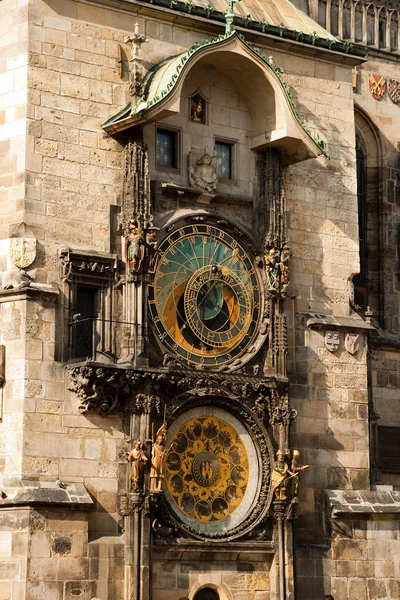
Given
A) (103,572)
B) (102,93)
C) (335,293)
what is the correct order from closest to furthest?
1. (103,572)
2. (102,93)
3. (335,293)

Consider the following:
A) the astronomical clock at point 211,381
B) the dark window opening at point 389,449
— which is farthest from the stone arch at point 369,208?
the astronomical clock at point 211,381

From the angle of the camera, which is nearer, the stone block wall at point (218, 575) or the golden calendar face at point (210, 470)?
the stone block wall at point (218, 575)

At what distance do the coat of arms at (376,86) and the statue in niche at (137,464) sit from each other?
36.8 ft

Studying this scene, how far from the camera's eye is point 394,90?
3425 cm

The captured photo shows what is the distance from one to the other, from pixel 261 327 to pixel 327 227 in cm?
255

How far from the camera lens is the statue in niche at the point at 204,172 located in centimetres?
2802

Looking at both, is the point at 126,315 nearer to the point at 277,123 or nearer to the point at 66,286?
the point at 66,286

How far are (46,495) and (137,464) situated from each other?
1648 millimetres

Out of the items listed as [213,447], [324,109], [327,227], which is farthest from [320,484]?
→ [324,109]

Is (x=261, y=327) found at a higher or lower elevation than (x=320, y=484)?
higher

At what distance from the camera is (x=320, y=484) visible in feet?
93.4

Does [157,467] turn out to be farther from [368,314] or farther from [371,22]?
[371,22]

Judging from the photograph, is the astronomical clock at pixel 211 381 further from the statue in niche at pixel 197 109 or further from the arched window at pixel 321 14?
the arched window at pixel 321 14

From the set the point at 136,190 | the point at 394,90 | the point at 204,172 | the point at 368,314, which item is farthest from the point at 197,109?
the point at 394,90
